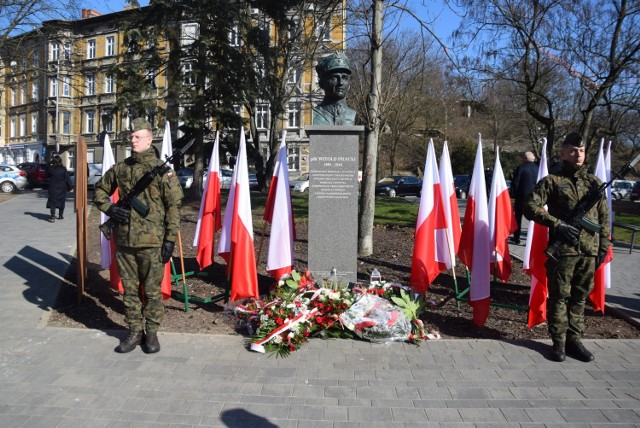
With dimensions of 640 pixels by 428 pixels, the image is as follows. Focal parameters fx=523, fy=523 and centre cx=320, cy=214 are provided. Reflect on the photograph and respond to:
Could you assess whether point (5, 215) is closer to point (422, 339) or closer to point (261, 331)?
point (261, 331)

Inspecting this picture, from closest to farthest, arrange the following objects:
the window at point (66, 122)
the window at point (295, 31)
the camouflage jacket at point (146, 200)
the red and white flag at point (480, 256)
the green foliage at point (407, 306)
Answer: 1. the camouflage jacket at point (146, 200)
2. the green foliage at point (407, 306)
3. the red and white flag at point (480, 256)
4. the window at point (295, 31)
5. the window at point (66, 122)

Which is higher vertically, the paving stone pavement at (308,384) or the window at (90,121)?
the window at (90,121)

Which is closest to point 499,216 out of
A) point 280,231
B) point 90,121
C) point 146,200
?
point 280,231

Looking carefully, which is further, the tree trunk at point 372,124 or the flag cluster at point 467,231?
the tree trunk at point 372,124

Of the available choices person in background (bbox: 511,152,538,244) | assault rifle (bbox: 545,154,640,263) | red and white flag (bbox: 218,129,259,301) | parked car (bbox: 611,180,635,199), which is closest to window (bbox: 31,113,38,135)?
parked car (bbox: 611,180,635,199)

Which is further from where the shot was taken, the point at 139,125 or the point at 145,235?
the point at 139,125

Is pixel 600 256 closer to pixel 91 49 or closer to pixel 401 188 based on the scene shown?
pixel 401 188

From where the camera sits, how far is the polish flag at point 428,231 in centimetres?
647

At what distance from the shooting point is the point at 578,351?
201 inches

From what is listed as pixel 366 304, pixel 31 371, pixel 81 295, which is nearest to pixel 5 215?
pixel 81 295

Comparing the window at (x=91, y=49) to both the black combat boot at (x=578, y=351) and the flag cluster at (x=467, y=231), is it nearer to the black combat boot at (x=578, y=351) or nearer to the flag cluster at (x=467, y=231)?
the flag cluster at (x=467, y=231)

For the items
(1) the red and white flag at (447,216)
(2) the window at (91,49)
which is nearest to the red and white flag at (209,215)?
(1) the red and white flag at (447,216)

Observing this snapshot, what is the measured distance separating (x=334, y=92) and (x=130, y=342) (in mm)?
3985

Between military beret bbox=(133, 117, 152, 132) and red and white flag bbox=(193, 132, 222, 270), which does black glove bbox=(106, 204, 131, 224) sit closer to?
military beret bbox=(133, 117, 152, 132)
